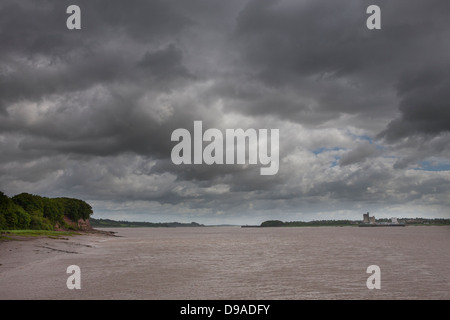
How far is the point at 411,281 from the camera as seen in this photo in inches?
1236

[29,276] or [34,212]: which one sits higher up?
[34,212]

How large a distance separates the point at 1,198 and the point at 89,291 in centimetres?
8456

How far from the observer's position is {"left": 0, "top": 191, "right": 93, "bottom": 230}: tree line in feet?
319

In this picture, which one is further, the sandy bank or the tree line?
the tree line

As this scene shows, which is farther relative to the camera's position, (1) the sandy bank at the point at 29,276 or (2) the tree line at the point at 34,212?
(2) the tree line at the point at 34,212

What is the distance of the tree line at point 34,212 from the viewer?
97.1m

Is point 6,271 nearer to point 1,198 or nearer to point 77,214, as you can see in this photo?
point 1,198

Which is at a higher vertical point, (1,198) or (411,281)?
(1,198)

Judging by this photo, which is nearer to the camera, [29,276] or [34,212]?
[29,276]

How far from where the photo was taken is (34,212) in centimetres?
12150
